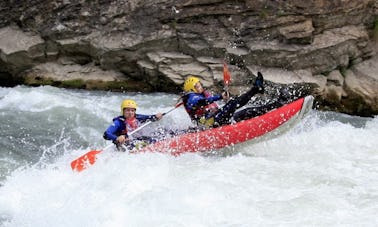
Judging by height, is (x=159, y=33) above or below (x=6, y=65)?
above

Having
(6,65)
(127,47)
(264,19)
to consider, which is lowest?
(6,65)

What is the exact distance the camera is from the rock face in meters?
10.6

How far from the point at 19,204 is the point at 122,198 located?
1.22m

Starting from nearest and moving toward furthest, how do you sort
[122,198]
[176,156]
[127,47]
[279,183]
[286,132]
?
[122,198], [279,183], [176,156], [286,132], [127,47]

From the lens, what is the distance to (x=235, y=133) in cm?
754

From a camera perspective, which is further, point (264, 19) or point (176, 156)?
point (264, 19)

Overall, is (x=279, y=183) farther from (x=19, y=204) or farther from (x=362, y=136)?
(x=19, y=204)

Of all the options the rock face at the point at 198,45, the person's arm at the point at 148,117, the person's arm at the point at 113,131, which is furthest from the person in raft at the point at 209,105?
the rock face at the point at 198,45

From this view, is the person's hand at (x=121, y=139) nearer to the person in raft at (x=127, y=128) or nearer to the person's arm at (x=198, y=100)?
the person in raft at (x=127, y=128)

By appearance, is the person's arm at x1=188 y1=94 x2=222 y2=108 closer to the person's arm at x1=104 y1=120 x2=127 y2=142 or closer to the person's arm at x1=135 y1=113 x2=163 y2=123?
the person's arm at x1=135 y1=113 x2=163 y2=123

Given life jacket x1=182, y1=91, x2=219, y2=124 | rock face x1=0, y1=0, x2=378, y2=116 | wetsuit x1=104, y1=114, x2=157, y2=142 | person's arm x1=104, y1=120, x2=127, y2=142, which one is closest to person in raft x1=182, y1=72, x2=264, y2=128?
life jacket x1=182, y1=91, x2=219, y2=124

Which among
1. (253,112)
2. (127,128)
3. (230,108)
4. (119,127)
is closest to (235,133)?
(230,108)

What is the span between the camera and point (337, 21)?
10.7 meters

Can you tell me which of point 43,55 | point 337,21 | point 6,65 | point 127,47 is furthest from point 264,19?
point 6,65
